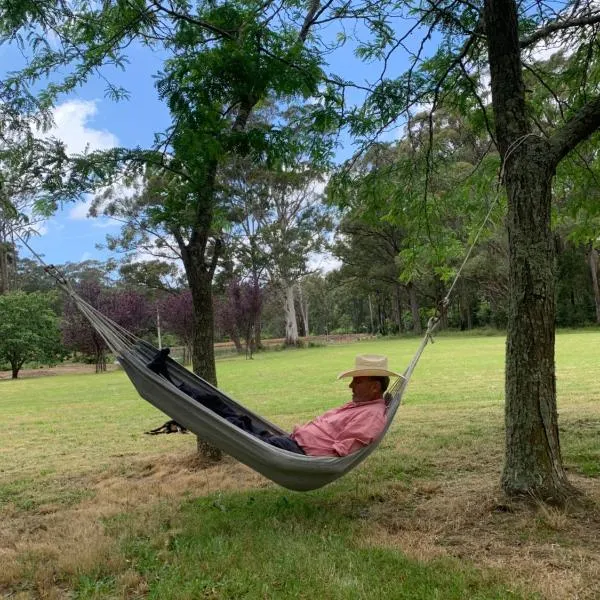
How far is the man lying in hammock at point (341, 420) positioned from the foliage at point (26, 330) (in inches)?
797

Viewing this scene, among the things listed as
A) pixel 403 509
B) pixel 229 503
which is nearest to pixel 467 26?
pixel 403 509

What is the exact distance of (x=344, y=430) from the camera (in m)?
2.68

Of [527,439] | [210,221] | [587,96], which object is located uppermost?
[587,96]

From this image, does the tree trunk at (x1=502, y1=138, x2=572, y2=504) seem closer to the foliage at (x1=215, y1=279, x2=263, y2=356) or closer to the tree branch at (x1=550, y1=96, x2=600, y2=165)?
the tree branch at (x1=550, y1=96, x2=600, y2=165)

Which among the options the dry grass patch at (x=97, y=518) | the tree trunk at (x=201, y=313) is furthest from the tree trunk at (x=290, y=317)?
the tree trunk at (x=201, y=313)

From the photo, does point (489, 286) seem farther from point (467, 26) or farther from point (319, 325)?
point (319, 325)

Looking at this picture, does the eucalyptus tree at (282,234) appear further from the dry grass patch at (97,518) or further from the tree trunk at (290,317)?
the dry grass patch at (97,518)

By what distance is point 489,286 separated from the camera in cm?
2530

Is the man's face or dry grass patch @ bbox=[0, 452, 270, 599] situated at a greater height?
the man's face

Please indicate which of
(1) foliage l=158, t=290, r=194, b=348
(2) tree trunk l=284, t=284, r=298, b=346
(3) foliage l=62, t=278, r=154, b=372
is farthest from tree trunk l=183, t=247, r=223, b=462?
(2) tree trunk l=284, t=284, r=298, b=346

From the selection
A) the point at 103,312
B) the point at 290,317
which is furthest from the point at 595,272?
the point at 103,312

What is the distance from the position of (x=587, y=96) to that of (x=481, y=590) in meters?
3.57

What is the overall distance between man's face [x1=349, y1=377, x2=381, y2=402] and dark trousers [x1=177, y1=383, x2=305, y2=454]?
0.42m

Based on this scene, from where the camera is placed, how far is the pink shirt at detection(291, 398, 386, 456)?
2.60 metres
